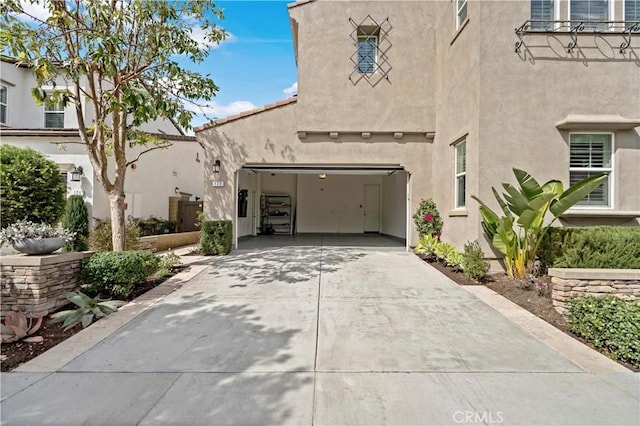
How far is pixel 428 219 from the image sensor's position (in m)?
9.39

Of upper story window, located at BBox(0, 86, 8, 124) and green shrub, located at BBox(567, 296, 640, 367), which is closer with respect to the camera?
green shrub, located at BBox(567, 296, 640, 367)

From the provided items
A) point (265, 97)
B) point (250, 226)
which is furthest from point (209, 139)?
point (250, 226)

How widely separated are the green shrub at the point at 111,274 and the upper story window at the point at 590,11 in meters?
10.3

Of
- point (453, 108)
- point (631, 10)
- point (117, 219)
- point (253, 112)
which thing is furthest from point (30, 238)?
point (631, 10)

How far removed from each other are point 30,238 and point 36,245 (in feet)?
0.45

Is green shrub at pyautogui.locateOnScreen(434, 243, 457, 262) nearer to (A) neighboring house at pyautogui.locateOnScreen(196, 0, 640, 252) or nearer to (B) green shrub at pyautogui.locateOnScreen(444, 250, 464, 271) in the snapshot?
(B) green shrub at pyautogui.locateOnScreen(444, 250, 464, 271)

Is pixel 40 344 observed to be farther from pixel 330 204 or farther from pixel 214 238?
pixel 330 204

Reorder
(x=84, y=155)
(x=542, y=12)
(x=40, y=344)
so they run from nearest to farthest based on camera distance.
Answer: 1. (x=40, y=344)
2. (x=542, y=12)
3. (x=84, y=155)

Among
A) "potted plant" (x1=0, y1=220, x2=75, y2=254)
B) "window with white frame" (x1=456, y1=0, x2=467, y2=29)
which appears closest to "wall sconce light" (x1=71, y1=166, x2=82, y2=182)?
"potted plant" (x1=0, y1=220, x2=75, y2=254)

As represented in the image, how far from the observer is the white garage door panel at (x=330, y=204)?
17172mm

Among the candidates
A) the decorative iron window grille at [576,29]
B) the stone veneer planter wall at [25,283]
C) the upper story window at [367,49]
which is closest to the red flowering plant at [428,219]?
the decorative iron window grille at [576,29]

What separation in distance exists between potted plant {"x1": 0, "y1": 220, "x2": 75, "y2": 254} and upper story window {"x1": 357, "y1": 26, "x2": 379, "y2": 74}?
881cm

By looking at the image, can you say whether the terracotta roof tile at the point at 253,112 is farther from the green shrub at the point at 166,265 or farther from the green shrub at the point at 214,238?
the green shrub at the point at 166,265

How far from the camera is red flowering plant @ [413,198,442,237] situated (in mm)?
9359
